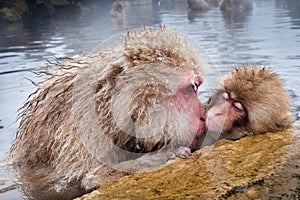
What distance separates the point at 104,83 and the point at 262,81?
0.84 m

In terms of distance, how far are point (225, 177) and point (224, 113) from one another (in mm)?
772

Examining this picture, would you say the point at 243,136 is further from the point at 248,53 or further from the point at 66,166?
the point at 248,53

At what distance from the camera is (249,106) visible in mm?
2693

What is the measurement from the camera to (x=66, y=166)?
274 centimetres

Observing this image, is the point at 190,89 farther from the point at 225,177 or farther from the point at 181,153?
the point at 225,177

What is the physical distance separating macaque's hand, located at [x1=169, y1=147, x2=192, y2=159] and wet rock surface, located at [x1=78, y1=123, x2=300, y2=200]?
3cm

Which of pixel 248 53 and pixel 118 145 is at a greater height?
pixel 118 145

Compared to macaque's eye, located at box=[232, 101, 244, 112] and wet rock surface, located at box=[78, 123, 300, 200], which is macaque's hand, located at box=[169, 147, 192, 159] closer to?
wet rock surface, located at box=[78, 123, 300, 200]

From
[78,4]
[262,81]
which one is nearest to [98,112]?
[262,81]

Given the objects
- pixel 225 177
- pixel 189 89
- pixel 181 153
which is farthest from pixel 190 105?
pixel 225 177

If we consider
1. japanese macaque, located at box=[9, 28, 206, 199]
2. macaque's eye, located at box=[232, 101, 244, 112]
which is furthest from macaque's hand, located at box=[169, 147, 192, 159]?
macaque's eye, located at box=[232, 101, 244, 112]

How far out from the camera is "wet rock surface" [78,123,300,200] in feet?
5.96

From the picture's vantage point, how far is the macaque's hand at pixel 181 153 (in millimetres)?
2397

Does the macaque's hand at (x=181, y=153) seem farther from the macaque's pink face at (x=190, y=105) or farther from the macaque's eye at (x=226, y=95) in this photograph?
the macaque's eye at (x=226, y=95)
